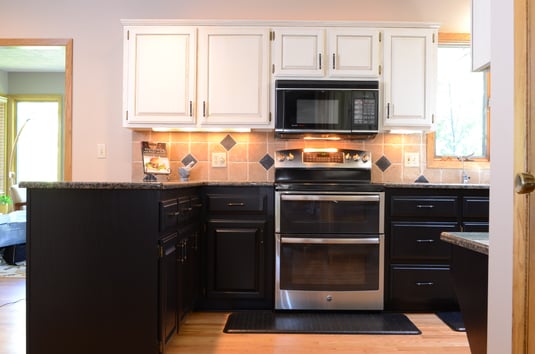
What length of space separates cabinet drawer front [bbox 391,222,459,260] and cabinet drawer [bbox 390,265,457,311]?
0.08 metres

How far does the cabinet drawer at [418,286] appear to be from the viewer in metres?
→ 2.72

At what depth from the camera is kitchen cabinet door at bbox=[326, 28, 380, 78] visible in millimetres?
2947

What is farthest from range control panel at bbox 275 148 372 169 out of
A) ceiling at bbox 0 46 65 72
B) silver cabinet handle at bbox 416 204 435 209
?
ceiling at bbox 0 46 65 72

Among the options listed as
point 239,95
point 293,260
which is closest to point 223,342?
point 293,260

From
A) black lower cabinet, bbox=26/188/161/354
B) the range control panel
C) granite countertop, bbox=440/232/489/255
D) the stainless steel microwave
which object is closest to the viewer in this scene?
granite countertop, bbox=440/232/489/255

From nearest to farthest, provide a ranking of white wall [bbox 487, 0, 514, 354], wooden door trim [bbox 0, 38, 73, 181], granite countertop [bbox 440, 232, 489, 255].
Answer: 1. white wall [bbox 487, 0, 514, 354]
2. granite countertop [bbox 440, 232, 489, 255]
3. wooden door trim [bbox 0, 38, 73, 181]

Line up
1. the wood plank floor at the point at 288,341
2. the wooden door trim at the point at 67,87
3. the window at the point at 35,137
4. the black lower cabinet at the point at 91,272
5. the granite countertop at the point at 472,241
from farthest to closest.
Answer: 1. the window at the point at 35,137
2. the wooden door trim at the point at 67,87
3. the wood plank floor at the point at 288,341
4. the black lower cabinet at the point at 91,272
5. the granite countertop at the point at 472,241

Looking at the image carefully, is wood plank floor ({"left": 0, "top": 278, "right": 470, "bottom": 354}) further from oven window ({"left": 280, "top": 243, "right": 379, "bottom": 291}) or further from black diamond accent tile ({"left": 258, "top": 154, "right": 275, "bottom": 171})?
black diamond accent tile ({"left": 258, "top": 154, "right": 275, "bottom": 171})

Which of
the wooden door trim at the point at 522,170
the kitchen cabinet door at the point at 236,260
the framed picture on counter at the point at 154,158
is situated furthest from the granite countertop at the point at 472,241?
the framed picture on counter at the point at 154,158

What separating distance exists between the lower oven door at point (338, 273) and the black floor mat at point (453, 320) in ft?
1.35

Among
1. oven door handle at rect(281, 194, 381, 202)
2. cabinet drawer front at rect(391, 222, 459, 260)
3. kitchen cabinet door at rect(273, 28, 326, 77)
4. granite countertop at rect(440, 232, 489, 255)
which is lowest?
cabinet drawer front at rect(391, 222, 459, 260)

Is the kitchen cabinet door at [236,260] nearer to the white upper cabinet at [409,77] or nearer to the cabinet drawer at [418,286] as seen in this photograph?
the cabinet drawer at [418,286]

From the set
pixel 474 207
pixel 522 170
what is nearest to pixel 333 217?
pixel 474 207

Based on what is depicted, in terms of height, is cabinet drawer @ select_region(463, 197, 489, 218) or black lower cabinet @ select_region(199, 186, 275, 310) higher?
cabinet drawer @ select_region(463, 197, 489, 218)
